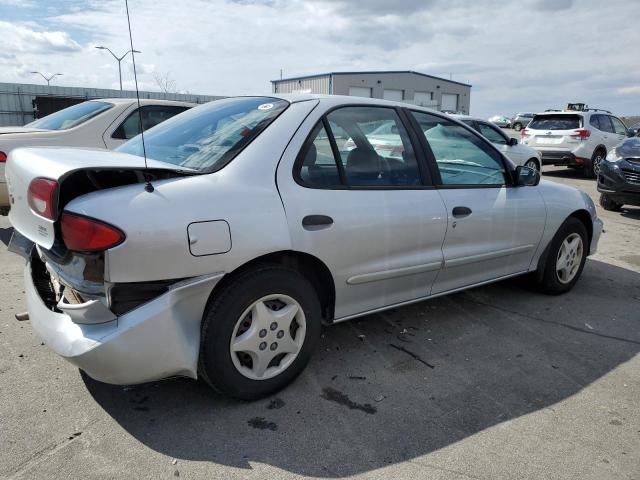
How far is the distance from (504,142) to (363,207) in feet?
28.1

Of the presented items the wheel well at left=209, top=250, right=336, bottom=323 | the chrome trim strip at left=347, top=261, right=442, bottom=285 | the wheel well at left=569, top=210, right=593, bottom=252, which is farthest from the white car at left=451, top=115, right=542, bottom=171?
the wheel well at left=209, top=250, right=336, bottom=323

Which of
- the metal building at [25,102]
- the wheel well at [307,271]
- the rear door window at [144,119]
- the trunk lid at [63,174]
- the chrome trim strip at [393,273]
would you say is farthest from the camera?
the metal building at [25,102]

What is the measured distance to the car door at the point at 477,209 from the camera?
3.46m

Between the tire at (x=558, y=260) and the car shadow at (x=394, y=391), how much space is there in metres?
0.29

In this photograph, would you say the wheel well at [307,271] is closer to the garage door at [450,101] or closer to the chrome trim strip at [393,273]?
the chrome trim strip at [393,273]

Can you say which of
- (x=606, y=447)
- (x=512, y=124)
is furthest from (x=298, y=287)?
(x=512, y=124)

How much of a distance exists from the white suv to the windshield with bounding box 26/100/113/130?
10789mm

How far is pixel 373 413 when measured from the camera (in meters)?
2.66

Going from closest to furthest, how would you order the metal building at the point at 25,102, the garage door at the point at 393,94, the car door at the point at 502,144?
the car door at the point at 502,144, the metal building at the point at 25,102, the garage door at the point at 393,94

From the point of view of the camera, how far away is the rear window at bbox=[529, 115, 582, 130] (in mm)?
13031

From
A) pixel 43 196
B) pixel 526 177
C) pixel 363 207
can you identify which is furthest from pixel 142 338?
pixel 526 177

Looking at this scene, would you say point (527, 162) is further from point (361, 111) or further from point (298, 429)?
point (298, 429)

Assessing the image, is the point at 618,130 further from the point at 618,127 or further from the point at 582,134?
the point at 582,134

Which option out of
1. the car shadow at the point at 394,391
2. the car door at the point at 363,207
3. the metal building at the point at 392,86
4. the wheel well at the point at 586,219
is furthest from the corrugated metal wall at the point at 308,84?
the car door at the point at 363,207
